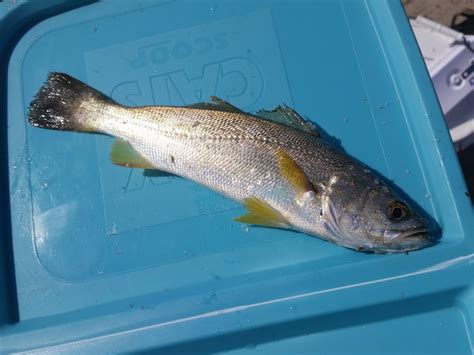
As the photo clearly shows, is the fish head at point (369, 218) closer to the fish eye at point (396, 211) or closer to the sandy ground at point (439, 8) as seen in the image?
the fish eye at point (396, 211)

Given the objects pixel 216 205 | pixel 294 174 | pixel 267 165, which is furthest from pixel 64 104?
pixel 294 174

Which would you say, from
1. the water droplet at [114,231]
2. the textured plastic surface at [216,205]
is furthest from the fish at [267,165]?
the water droplet at [114,231]

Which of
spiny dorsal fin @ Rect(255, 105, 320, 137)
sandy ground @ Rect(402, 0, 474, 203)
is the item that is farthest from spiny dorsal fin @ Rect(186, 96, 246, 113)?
sandy ground @ Rect(402, 0, 474, 203)

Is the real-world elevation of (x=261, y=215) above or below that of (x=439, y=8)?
below

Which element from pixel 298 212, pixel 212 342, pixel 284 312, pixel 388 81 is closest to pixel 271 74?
pixel 388 81

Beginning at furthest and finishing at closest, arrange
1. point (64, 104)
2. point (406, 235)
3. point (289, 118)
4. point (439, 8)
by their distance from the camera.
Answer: point (439, 8) → point (64, 104) → point (289, 118) → point (406, 235)

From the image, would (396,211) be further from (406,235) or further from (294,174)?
(294,174)

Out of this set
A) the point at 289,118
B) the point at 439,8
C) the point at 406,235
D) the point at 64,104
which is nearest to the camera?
the point at 406,235
